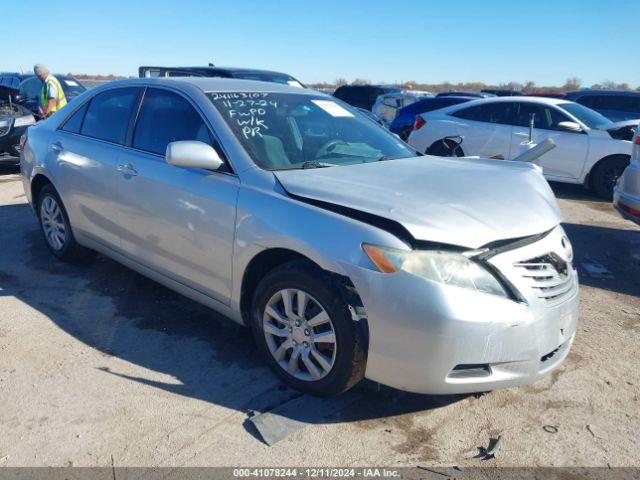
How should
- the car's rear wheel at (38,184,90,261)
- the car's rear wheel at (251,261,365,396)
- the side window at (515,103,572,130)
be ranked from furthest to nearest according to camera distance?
the side window at (515,103,572,130) → the car's rear wheel at (38,184,90,261) → the car's rear wheel at (251,261,365,396)

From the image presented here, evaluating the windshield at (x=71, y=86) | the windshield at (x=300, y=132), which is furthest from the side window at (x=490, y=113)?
the windshield at (x=71, y=86)

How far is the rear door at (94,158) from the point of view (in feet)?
13.2

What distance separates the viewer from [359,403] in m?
2.94

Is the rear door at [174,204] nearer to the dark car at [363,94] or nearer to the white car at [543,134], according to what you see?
the white car at [543,134]

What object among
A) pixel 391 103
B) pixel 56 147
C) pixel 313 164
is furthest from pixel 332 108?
pixel 391 103

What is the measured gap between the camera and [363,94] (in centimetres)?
1872

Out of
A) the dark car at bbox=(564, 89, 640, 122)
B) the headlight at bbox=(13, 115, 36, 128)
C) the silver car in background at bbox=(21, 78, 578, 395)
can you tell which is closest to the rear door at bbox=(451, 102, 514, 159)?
the dark car at bbox=(564, 89, 640, 122)

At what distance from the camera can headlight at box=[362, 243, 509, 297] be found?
2.46 meters

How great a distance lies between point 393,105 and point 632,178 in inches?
398

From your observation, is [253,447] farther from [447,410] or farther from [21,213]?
[21,213]

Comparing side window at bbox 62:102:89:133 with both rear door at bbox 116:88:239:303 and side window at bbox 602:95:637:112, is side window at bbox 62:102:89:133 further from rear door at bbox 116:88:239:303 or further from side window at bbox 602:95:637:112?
side window at bbox 602:95:637:112

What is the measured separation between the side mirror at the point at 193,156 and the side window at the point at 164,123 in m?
0.22

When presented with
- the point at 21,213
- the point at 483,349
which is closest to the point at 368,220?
the point at 483,349

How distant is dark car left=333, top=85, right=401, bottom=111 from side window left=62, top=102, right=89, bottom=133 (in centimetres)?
1436
